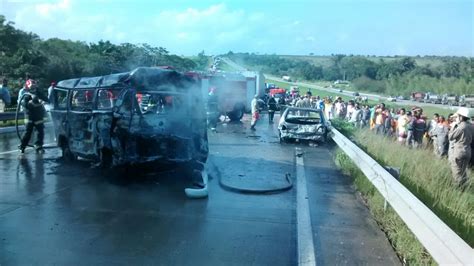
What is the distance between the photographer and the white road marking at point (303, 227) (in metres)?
4.99

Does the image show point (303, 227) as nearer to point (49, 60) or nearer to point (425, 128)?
point (425, 128)

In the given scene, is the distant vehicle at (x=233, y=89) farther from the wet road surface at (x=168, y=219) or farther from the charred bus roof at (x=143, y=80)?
the wet road surface at (x=168, y=219)

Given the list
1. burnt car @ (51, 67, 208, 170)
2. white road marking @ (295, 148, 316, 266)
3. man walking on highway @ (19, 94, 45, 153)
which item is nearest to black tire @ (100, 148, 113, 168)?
burnt car @ (51, 67, 208, 170)

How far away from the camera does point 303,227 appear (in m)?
6.16

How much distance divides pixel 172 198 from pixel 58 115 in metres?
4.47

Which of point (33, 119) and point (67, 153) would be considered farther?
point (33, 119)

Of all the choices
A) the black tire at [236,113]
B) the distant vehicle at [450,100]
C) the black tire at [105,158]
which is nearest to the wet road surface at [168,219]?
the black tire at [105,158]

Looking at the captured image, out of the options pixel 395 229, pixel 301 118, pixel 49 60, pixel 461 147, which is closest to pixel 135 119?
pixel 395 229

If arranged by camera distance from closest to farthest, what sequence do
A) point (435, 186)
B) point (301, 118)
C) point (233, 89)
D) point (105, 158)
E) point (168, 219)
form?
point (168, 219) → point (435, 186) → point (105, 158) → point (301, 118) → point (233, 89)

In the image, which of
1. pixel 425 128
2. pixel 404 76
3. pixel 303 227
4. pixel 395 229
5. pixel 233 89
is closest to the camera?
pixel 395 229

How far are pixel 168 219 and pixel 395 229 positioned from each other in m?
2.89

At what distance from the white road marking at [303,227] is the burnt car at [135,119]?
80.1 inches

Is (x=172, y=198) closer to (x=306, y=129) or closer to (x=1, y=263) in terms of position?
(x=1, y=263)

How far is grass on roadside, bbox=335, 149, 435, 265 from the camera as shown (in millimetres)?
4881
